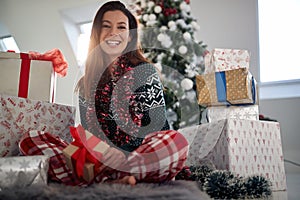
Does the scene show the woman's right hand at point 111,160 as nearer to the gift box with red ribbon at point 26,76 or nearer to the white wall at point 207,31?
the gift box with red ribbon at point 26,76

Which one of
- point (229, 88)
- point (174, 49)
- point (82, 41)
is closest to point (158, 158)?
point (229, 88)

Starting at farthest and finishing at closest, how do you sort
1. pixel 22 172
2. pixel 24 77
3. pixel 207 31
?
pixel 207 31 < pixel 24 77 < pixel 22 172

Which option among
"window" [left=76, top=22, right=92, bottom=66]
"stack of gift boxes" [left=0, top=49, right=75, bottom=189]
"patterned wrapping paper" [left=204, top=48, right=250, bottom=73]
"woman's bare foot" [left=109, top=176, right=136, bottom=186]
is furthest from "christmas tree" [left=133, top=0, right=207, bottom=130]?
"woman's bare foot" [left=109, top=176, right=136, bottom=186]

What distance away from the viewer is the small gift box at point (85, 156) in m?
0.91

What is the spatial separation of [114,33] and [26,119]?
1.44 ft

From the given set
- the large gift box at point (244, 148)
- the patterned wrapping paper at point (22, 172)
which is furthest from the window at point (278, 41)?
the patterned wrapping paper at point (22, 172)

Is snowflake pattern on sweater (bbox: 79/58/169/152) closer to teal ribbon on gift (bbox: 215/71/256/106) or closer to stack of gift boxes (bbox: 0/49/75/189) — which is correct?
stack of gift boxes (bbox: 0/49/75/189)

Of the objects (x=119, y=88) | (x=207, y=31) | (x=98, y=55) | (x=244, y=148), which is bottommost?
(x=244, y=148)

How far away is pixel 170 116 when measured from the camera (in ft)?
6.80

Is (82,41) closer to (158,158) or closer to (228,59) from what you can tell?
(228,59)

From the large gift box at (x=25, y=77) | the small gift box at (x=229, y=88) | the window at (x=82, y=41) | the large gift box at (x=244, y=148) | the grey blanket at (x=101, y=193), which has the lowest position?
the large gift box at (x=244, y=148)

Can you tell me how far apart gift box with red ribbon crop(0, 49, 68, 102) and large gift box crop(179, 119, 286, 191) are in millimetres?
657

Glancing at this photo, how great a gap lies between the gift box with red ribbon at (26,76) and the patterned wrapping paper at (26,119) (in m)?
0.12

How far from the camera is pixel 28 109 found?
1234 millimetres
